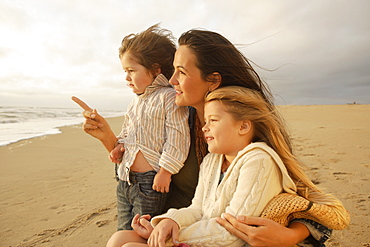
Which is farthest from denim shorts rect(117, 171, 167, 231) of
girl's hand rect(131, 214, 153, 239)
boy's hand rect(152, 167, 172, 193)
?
girl's hand rect(131, 214, 153, 239)

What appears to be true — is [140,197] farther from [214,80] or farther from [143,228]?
[214,80]

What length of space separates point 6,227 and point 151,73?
99.5 inches

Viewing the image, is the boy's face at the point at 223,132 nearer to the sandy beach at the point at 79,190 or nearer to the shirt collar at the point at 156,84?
the shirt collar at the point at 156,84

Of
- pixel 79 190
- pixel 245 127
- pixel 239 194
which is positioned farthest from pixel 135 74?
pixel 79 190

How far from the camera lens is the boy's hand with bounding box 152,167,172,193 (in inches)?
76.3

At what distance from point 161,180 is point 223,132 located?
23.8 inches

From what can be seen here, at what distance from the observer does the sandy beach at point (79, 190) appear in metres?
2.90

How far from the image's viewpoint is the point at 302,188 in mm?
1579

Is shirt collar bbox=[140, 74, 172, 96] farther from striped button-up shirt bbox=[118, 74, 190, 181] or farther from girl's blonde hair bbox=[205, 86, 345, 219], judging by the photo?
girl's blonde hair bbox=[205, 86, 345, 219]

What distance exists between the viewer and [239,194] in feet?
4.63

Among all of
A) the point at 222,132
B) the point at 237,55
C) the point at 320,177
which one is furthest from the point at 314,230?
the point at 320,177

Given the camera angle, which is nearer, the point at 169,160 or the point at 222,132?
the point at 222,132

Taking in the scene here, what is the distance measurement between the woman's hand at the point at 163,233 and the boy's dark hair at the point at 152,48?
4.02ft

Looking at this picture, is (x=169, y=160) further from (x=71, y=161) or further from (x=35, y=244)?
(x=71, y=161)
